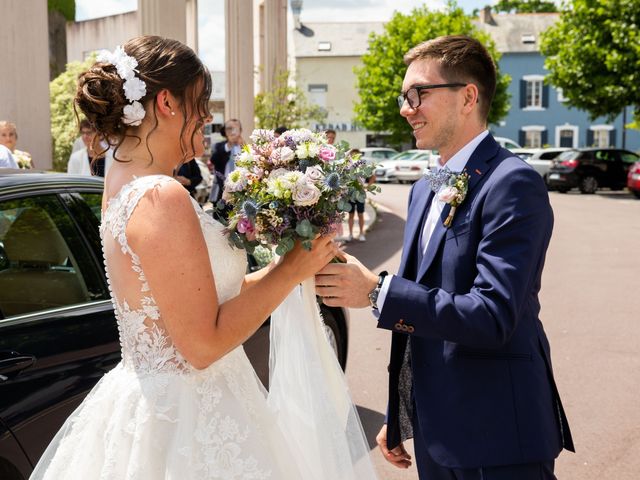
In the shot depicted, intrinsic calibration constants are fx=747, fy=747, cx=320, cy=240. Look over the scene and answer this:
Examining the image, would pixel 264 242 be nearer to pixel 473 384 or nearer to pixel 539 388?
pixel 473 384

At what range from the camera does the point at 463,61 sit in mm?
2486

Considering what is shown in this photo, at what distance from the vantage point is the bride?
2.12 metres

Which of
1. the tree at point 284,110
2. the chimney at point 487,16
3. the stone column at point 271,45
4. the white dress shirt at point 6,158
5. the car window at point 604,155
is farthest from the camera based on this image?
the chimney at point 487,16

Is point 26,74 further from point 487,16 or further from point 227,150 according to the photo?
point 487,16

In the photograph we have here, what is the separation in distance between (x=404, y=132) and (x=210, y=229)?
47.8 metres

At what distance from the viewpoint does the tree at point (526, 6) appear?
73350 millimetres

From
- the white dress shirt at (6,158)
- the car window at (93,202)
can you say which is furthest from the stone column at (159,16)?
the car window at (93,202)

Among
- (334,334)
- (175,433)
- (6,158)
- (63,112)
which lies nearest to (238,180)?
(175,433)

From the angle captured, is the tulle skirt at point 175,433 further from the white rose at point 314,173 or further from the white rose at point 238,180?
the white rose at point 314,173

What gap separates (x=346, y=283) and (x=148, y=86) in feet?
2.79

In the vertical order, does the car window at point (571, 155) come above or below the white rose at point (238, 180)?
below

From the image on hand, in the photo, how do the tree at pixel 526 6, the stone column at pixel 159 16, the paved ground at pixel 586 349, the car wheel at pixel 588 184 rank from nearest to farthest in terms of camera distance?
the paved ground at pixel 586 349
the stone column at pixel 159 16
the car wheel at pixel 588 184
the tree at pixel 526 6

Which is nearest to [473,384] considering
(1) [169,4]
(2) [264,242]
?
(2) [264,242]

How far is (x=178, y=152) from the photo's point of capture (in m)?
2.32
